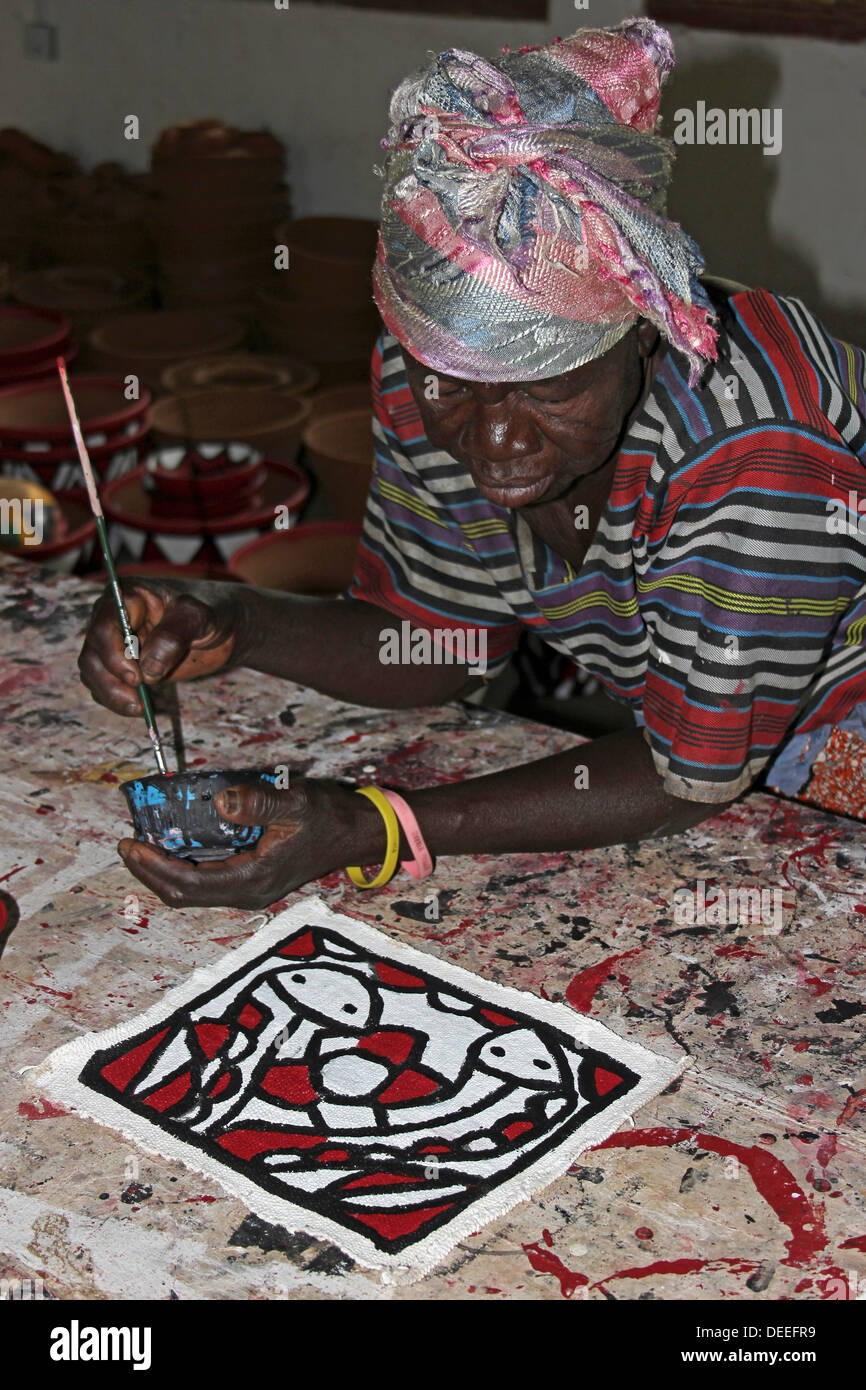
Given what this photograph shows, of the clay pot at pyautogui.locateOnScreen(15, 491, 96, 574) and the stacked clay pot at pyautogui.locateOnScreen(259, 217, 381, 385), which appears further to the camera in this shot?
the stacked clay pot at pyautogui.locateOnScreen(259, 217, 381, 385)

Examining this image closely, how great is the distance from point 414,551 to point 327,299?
2.70m

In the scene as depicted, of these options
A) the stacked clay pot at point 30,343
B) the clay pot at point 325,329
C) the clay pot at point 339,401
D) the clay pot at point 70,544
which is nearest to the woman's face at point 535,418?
the clay pot at point 70,544

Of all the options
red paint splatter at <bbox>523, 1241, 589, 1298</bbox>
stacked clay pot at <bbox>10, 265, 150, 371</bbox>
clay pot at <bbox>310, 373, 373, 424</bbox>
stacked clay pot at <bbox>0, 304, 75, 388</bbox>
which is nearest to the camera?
red paint splatter at <bbox>523, 1241, 589, 1298</bbox>

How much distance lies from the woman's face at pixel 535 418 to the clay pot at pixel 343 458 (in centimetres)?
191

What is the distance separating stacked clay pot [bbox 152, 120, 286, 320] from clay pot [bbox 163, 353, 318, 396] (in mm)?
653

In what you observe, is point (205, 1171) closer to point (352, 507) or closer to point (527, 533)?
point (527, 533)

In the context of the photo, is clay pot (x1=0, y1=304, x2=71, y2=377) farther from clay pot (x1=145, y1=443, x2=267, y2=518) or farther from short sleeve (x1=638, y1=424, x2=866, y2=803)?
short sleeve (x1=638, y1=424, x2=866, y2=803)

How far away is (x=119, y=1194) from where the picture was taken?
3.75 ft

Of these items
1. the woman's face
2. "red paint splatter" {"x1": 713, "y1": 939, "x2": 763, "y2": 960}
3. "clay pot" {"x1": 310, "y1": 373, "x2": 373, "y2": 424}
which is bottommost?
"red paint splatter" {"x1": 713, "y1": 939, "x2": 763, "y2": 960}

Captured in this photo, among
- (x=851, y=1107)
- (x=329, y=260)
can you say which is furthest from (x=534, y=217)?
(x=329, y=260)

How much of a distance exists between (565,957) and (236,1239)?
0.45 metres

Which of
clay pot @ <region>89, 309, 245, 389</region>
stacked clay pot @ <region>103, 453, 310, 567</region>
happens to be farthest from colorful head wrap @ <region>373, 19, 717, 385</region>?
clay pot @ <region>89, 309, 245, 389</region>

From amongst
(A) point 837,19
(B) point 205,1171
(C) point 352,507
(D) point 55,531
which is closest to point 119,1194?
(B) point 205,1171

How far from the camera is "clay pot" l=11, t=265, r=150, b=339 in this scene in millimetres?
4648
